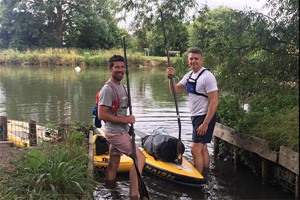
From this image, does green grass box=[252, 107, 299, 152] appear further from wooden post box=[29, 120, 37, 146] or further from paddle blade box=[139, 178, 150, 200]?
wooden post box=[29, 120, 37, 146]

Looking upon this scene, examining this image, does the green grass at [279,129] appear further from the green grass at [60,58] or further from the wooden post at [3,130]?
the green grass at [60,58]

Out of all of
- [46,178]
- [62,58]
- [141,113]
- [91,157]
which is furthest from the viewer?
[62,58]

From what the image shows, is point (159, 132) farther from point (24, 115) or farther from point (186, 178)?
point (24, 115)

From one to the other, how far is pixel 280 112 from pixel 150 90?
14097mm

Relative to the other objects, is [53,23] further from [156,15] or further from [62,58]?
[156,15]

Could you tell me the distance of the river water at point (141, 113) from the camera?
6.57 metres

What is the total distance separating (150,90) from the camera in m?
21.0

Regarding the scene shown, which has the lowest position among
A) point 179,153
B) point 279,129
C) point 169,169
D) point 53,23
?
point 169,169

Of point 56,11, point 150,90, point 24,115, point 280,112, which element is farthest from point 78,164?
point 56,11

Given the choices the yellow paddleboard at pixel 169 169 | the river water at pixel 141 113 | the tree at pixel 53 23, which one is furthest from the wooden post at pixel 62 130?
the tree at pixel 53 23

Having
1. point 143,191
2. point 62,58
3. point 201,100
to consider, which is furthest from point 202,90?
point 62,58

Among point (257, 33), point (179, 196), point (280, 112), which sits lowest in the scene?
point (179, 196)

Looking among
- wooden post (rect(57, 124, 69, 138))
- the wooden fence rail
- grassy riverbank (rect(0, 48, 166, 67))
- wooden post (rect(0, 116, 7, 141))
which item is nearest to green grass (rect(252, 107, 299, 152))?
the wooden fence rail

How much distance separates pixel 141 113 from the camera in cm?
1403
